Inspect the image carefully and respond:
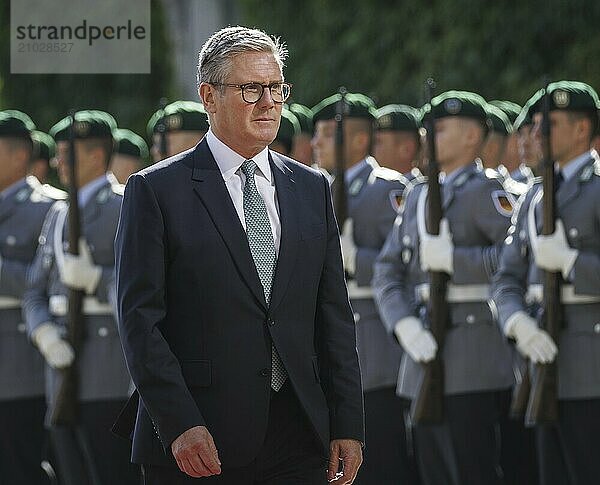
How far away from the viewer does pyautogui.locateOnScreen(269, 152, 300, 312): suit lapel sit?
4.32 meters

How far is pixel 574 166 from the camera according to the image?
7.41m

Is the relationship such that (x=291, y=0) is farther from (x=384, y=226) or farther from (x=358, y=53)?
(x=384, y=226)

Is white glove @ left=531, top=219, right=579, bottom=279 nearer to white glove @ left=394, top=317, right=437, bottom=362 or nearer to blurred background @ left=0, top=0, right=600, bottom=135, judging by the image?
white glove @ left=394, top=317, right=437, bottom=362

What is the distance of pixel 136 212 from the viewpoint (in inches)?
168

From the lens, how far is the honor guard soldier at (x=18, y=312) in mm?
8688

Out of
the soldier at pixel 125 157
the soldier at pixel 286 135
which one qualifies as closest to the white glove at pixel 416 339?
the soldier at pixel 286 135

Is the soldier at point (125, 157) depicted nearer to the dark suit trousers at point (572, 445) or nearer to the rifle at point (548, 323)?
the rifle at point (548, 323)

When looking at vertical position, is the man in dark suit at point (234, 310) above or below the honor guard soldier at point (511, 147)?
below

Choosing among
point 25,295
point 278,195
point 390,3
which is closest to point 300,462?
point 278,195

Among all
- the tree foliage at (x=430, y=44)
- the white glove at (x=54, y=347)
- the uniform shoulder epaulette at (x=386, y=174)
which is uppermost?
the tree foliage at (x=430, y=44)

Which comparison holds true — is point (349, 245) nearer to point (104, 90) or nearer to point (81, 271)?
point (81, 271)

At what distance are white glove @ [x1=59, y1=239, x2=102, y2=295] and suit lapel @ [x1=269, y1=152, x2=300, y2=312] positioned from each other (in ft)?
12.7

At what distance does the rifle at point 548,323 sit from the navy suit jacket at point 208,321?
3.02 m

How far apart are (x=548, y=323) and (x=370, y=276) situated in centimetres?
127
